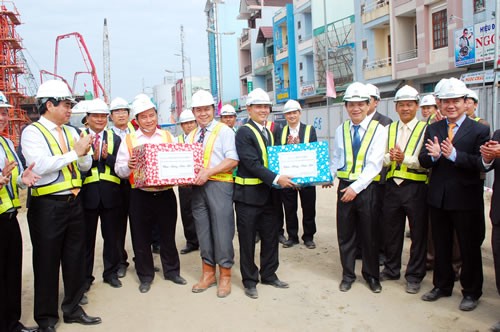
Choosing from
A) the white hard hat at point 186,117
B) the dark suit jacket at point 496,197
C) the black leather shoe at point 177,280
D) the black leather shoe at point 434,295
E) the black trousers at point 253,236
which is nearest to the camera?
the dark suit jacket at point 496,197

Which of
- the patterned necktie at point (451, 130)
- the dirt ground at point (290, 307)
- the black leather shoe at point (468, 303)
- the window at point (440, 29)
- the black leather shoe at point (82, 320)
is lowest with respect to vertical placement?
the dirt ground at point (290, 307)

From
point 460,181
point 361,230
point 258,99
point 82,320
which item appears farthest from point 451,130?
point 82,320

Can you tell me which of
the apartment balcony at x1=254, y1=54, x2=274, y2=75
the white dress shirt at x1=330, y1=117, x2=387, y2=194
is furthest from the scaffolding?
the white dress shirt at x1=330, y1=117, x2=387, y2=194

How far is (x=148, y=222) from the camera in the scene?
209 inches

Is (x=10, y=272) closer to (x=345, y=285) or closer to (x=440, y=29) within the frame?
(x=345, y=285)

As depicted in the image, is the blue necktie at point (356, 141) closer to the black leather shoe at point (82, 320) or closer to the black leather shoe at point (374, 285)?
the black leather shoe at point (374, 285)

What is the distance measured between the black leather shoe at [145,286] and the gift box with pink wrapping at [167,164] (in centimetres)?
123

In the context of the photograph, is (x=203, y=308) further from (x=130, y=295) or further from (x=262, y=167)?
(x=262, y=167)

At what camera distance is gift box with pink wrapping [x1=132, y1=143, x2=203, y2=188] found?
4680mm

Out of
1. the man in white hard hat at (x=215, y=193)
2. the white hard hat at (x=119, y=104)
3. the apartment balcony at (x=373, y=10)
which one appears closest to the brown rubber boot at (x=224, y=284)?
the man in white hard hat at (x=215, y=193)

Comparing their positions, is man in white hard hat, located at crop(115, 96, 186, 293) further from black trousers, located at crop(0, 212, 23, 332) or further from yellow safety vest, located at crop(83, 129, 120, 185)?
black trousers, located at crop(0, 212, 23, 332)

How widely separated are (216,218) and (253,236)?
44 cm

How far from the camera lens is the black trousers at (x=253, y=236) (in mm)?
5059

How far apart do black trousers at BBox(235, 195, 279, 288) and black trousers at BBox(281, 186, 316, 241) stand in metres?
1.73
